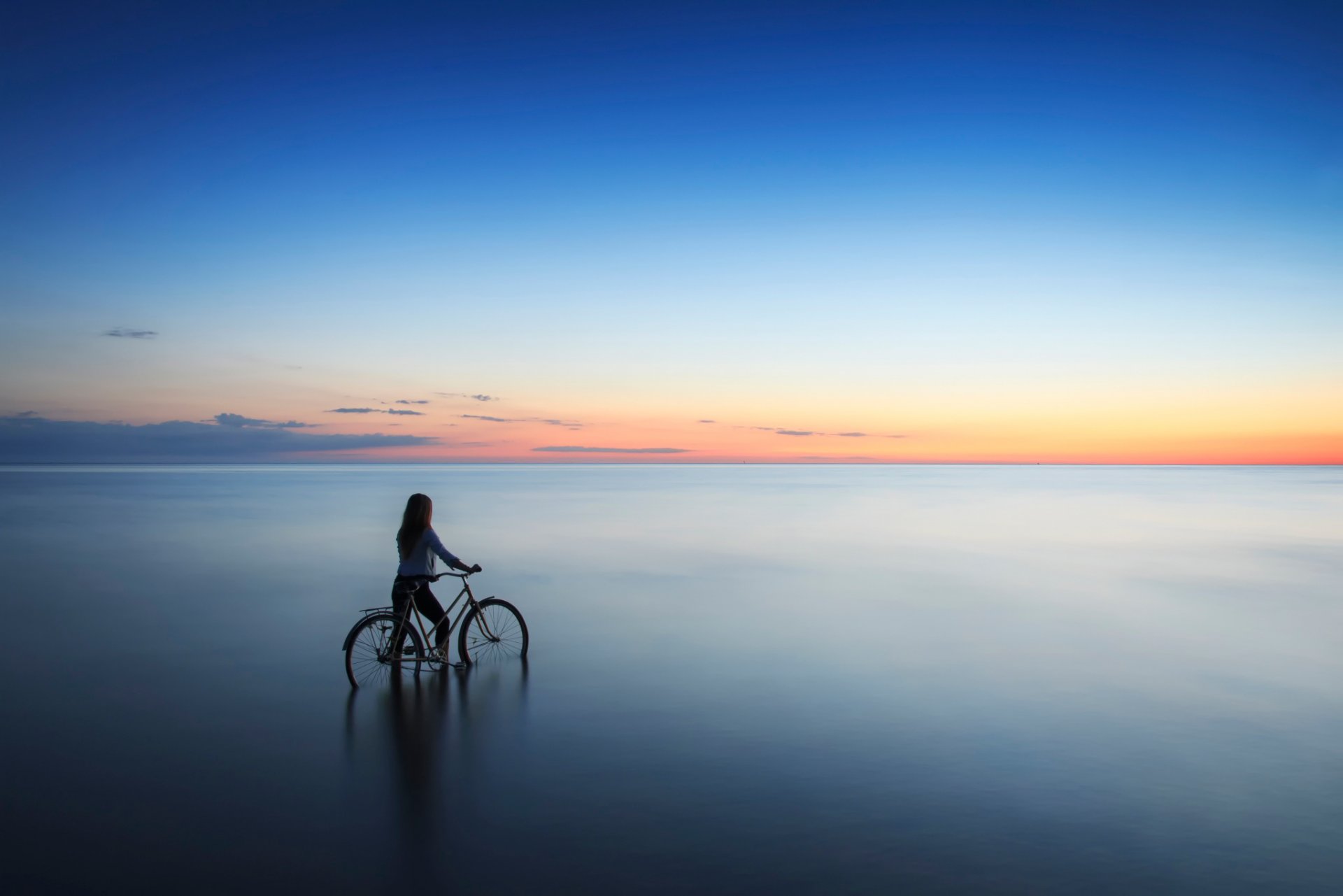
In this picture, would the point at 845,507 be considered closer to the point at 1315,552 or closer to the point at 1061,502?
the point at 1061,502

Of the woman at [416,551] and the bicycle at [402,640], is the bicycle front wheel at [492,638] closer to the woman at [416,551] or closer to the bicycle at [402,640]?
the bicycle at [402,640]

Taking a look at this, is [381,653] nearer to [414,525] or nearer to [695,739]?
[414,525]

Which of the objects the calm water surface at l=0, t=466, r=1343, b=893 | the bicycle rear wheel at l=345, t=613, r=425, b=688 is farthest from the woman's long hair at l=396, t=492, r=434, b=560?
the calm water surface at l=0, t=466, r=1343, b=893

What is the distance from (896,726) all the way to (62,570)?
789 inches

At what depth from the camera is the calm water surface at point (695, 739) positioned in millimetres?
5504

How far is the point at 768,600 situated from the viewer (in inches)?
648

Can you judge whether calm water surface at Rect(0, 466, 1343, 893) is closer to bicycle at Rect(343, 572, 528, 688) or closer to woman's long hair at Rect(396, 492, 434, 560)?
bicycle at Rect(343, 572, 528, 688)

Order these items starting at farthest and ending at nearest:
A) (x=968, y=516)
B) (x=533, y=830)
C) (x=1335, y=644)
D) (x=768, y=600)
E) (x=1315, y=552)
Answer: (x=968, y=516), (x=1315, y=552), (x=768, y=600), (x=1335, y=644), (x=533, y=830)

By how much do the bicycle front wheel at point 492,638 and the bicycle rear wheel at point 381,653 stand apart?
0.63 metres

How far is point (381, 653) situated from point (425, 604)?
2.43 ft

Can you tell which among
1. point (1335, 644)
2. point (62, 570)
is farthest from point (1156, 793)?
point (62, 570)

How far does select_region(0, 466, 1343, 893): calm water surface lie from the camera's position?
18.1 feet

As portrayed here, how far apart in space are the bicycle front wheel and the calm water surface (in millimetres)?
440

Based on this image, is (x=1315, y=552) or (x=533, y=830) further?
(x=1315, y=552)
